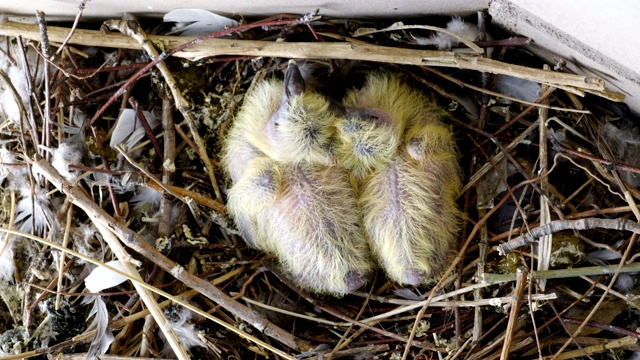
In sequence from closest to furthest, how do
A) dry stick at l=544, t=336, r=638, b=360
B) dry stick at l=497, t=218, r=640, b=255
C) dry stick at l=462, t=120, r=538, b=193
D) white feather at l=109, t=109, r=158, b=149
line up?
1. dry stick at l=497, t=218, r=640, b=255
2. dry stick at l=544, t=336, r=638, b=360
3. dry stick at l=462, t=120, r=538, b=193
4. white feather at l=109, t=109, r=158, b=149

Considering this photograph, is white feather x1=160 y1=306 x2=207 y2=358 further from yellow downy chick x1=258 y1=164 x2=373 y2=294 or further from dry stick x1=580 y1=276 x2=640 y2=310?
dry stick x1=580 y1=276 x2=640 y2=310

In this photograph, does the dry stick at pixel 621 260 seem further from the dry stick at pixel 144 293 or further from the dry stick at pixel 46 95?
the dry stick at pixel 46 95

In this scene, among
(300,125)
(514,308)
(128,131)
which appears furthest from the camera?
(128,131)

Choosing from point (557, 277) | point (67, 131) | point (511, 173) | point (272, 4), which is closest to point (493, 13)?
point (511, 173)

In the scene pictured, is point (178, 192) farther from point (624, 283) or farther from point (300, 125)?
point (624, 283)

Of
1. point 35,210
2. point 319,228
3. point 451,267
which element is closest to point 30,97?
point 35,210

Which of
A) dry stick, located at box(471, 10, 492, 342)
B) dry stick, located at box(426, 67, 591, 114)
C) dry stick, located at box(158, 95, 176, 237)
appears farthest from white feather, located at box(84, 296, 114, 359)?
dry stick, located at box(426, 67, 591, 114)
